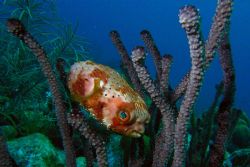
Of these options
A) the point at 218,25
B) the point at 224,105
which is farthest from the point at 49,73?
the point at 224,105

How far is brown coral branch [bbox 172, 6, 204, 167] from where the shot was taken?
4.44 feet

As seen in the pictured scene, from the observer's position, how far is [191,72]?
1.64 m

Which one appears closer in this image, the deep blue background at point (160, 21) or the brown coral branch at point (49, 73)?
the brown coral branch at point (49, 73)

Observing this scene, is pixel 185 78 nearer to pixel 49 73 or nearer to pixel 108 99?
pixel 108 99

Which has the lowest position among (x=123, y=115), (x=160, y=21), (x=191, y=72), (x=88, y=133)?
(x=88, y=133)

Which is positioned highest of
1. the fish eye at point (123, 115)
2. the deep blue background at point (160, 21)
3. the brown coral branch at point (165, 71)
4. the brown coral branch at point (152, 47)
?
the deep blue background at point (160, 21)

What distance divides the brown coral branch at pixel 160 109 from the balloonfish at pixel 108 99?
0.69 feet

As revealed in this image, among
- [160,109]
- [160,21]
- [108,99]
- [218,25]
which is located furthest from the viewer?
[160,21]

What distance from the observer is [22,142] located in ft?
9.89

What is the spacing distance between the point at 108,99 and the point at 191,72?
0.81 meters

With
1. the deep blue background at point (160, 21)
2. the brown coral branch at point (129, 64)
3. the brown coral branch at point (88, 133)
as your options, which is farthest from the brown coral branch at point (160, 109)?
the deep blue background at point (160, 21)

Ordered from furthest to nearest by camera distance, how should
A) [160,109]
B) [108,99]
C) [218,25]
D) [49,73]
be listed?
[108,99]
[49,73]
[160,109]
[218,25]

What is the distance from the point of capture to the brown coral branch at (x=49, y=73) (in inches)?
74.8

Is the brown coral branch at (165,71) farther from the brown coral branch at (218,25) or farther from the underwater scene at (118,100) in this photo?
the brown coral branch at (218,25)
